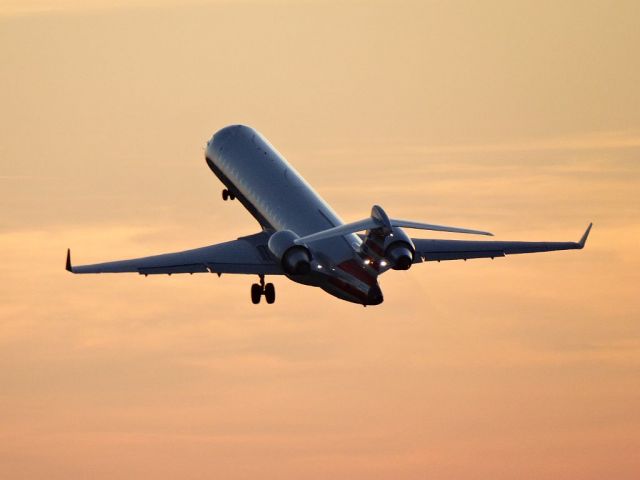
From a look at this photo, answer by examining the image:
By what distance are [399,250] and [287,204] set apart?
1407 centimetres

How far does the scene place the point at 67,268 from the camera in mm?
117250

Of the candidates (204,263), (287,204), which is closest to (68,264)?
(204,263)

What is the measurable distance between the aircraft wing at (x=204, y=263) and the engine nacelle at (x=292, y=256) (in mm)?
3102

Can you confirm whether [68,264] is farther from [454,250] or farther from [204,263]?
[454,250]

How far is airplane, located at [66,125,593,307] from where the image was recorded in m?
112

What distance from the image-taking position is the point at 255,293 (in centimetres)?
12344

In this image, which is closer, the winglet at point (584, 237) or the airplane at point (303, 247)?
the airplane at point (303, 247)

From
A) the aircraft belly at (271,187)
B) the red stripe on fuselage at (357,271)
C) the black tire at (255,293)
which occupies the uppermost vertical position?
the aircraft belly at (271,187)

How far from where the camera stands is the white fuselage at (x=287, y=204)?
115 meters

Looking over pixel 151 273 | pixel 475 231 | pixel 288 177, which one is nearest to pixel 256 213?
pixel 288 177

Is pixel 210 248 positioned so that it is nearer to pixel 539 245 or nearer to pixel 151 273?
pixel 151 273

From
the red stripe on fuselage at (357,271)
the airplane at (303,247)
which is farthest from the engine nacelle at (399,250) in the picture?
the red stripe on fuselage at (357,271)

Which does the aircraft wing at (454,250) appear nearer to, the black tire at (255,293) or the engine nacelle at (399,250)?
the engine nacelle at (399,250)

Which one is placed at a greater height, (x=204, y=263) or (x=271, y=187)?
(x=271, y=187)
